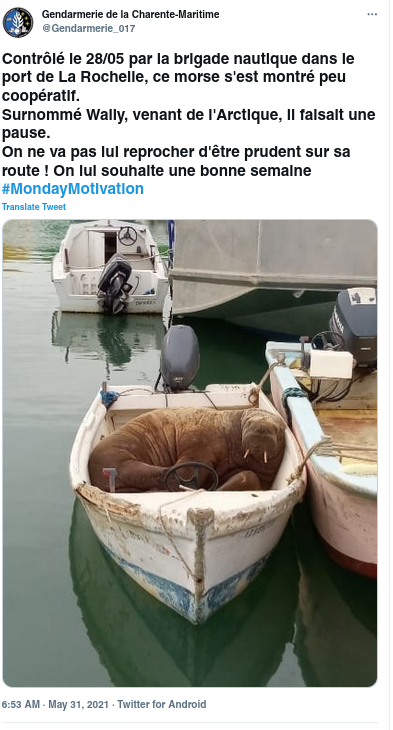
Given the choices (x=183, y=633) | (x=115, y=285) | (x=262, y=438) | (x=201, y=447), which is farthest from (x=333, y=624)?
(x=115, y=285)

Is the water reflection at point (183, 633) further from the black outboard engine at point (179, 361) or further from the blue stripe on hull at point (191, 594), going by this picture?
the black outboard engine at point (179, 361)

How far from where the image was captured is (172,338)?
672 centimetres

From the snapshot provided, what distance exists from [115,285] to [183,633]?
9.76 metres

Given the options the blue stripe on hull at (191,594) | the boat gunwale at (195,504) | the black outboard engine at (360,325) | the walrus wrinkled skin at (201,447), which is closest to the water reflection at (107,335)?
the black outboard engine at (360,325)

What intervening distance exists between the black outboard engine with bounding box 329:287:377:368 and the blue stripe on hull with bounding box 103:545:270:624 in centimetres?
245

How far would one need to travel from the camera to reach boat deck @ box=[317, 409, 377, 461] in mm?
5727

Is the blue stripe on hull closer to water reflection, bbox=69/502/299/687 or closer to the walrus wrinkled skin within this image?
water reflection, bbox=69/502/299/687

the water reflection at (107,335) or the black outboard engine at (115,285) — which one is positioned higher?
the black outboard engine at (115,285)

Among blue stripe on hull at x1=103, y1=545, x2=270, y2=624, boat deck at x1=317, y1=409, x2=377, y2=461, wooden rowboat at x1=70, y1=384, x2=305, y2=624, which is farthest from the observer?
boat deck at x1=317, y1=409, x2=377, y2=461

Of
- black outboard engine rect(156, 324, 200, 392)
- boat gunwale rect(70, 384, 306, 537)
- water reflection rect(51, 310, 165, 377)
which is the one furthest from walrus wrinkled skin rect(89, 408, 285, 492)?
water reflection rect(51, 310, 165, 377)

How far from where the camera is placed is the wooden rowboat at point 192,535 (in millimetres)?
3912
